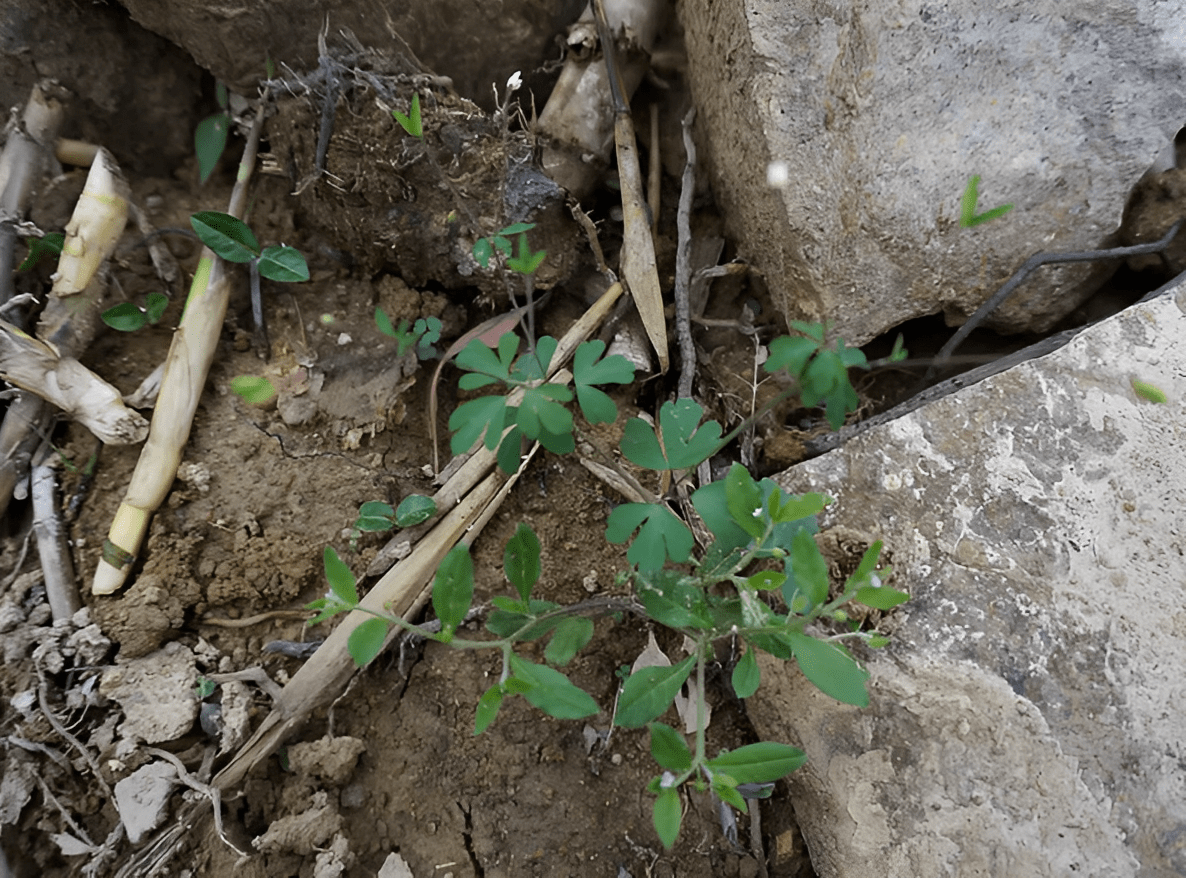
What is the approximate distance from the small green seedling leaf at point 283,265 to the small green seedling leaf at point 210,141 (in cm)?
43

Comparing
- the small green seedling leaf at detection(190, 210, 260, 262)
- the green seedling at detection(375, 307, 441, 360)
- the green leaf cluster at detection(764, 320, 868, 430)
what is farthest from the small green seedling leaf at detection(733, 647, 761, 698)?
the small green seedling leaf at detection(190, 210, 260, 262)

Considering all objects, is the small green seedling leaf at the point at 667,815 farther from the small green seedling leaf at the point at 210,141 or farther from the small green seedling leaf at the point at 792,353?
the small green seedling leaf at the point at 210,141

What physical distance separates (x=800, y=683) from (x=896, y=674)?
0.24 m

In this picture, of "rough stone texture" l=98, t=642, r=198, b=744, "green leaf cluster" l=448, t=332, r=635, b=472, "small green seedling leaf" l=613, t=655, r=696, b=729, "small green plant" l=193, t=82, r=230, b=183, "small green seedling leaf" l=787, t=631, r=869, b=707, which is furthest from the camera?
"small green plant" l=193, t=82, r=230, b=183

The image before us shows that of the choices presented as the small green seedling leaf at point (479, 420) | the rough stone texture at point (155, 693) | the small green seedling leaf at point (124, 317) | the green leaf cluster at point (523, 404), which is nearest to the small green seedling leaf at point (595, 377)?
the green leaf cluster at point (523, 404)

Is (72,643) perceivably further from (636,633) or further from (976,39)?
(976,39)

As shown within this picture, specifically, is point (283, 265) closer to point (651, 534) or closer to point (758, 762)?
point (651, 534)

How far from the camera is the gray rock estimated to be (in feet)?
5.62

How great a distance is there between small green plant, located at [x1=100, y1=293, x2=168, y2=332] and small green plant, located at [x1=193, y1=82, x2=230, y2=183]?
51 cm

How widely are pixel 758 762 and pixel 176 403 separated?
6.23 feet

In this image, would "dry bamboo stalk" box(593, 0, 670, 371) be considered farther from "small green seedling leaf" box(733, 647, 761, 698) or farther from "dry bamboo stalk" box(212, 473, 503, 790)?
"small green seedling leaf" box(733, 647, 761, 698)

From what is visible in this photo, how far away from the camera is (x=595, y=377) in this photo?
1.75 meters

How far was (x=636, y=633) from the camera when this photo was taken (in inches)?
79.8

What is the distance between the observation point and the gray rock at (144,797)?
5.62 feet
